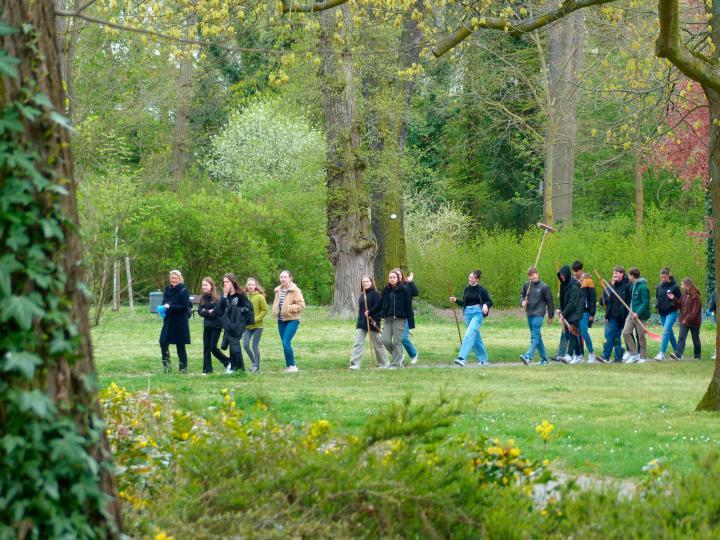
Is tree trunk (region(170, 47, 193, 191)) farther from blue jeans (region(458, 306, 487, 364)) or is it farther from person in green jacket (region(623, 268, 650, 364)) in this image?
person in green jacket (region(623, 268, 650, 364))

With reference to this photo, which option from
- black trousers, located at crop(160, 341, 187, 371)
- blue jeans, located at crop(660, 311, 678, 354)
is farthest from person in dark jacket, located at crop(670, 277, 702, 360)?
black trousers, located at crop(160, 341, 187, 371)

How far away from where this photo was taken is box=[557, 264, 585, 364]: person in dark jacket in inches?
889

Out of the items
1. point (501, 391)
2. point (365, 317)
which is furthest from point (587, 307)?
point (501, 391)

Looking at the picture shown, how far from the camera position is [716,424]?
39.8ft

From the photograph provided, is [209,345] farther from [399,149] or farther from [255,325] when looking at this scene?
[399,149]

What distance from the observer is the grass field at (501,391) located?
33.6ft

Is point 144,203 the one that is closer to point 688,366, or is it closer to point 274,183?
point 274,183

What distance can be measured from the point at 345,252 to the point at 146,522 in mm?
27381

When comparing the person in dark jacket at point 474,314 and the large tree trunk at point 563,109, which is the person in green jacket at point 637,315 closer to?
the person in dark jacket at point 474,314

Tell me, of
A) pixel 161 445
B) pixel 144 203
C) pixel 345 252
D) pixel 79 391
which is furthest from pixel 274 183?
pixel 79 391

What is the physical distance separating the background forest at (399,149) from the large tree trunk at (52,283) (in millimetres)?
8357

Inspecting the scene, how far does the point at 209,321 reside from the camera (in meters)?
18.8

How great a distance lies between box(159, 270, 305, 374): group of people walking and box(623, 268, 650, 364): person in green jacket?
22.0ft

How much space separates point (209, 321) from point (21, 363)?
14.7 meters
